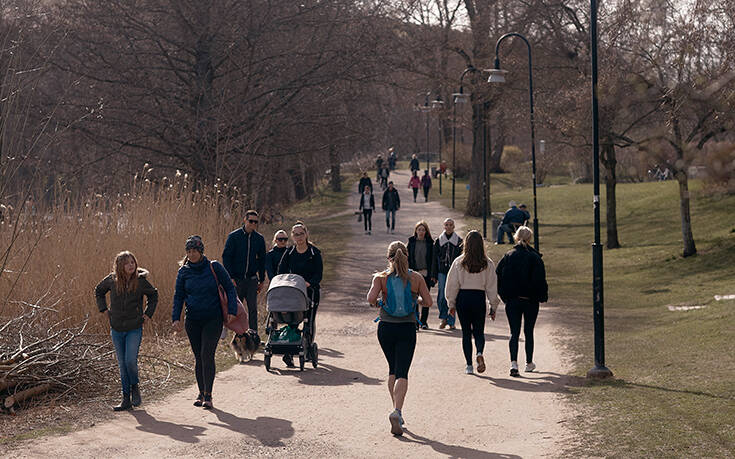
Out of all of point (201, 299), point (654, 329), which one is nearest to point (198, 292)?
point (201, 299)

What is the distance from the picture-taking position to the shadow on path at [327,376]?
12.6 m

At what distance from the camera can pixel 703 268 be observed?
84.9 ft

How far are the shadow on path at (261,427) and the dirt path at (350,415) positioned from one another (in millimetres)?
10

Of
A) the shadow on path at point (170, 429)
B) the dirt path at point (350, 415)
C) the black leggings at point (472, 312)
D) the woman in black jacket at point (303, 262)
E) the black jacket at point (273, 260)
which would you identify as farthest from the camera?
the black jacket at point (273, 260)

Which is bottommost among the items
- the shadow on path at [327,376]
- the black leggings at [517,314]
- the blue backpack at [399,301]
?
the shadow on path at [327,376]

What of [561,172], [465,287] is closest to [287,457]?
[465,287]

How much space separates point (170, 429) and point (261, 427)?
902mm

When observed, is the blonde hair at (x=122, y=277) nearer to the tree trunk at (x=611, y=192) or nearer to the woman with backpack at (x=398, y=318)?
the woman with backpack at (x=398, y=318)

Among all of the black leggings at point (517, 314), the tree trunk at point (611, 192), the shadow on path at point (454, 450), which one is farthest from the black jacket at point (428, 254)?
the tree trunk at point (611, 192)

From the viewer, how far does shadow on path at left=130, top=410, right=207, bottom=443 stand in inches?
373

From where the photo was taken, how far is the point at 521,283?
1260 centimetres

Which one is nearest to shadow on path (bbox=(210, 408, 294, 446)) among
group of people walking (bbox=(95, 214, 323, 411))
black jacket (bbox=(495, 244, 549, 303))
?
group of people walking (bbox=(95, 214, 323, 411))

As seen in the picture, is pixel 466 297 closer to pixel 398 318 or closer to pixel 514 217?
pixel 398 318

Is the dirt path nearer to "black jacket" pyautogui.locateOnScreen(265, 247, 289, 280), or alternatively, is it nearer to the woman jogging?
the woman jogging
